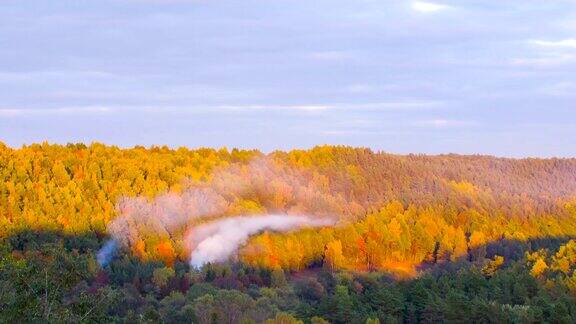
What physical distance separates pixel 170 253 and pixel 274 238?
23235mm

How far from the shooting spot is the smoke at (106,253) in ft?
575

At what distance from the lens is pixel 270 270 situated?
18038 centimetres

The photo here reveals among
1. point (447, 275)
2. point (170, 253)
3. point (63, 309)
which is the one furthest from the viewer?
point (170, 253)

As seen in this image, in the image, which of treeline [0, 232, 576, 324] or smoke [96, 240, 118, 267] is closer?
treeline [0, 232, 576, 324]

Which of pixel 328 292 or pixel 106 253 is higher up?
pixel 106 253

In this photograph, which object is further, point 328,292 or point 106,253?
point 106,253

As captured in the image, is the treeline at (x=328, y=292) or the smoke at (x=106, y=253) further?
the smoke at (x=106, y=253)

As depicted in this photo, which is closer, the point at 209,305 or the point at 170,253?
the point at 209,305

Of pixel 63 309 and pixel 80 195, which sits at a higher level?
pixel 63 309

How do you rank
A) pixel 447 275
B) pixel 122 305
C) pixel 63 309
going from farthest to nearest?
pixel 447 275 < pixel 122 305 < pixel 63 309

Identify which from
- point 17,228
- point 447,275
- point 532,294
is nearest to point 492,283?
point 532,294

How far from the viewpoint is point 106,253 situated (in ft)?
592

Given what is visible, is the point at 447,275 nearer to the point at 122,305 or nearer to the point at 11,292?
the point at 122,305

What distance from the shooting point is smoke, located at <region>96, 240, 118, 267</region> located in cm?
17525
